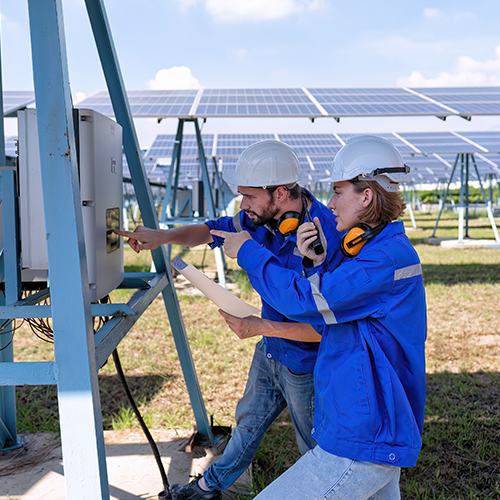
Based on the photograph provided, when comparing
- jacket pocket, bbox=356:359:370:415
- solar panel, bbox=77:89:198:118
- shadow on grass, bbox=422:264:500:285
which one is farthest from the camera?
shadow on grass, bbox=422:264:500:285

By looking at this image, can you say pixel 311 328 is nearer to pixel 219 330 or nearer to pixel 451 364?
pixel 451 364

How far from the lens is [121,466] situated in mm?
2391

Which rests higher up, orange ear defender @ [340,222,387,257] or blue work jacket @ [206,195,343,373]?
orange ear defender @ [340,222,387,257]

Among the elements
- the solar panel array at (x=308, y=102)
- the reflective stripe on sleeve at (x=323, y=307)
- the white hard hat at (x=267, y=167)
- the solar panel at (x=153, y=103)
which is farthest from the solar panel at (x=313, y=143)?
the reflective stripe on sleeve at (x=323, y=307)

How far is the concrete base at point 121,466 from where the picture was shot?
218 centimetres

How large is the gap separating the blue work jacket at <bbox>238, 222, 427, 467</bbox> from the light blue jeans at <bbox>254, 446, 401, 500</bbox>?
31mm

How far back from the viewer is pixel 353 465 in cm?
122

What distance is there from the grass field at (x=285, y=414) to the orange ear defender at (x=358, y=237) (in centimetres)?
143

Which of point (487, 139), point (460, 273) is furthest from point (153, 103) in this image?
point (487, 139)

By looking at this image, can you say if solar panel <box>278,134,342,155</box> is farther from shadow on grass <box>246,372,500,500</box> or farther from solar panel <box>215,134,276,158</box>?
shadow on grass <box>246,372,500,500</box>

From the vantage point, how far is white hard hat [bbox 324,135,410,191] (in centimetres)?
136

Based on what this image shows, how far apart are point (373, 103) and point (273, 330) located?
584cm

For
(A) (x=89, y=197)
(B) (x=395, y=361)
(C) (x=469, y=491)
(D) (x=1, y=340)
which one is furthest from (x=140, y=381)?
(B) (x=395, y=361)

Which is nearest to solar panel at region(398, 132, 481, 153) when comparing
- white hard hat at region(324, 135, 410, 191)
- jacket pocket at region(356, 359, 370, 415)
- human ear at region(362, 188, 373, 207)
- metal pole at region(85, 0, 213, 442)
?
metal pole at region(85, 0, 213, 442)
